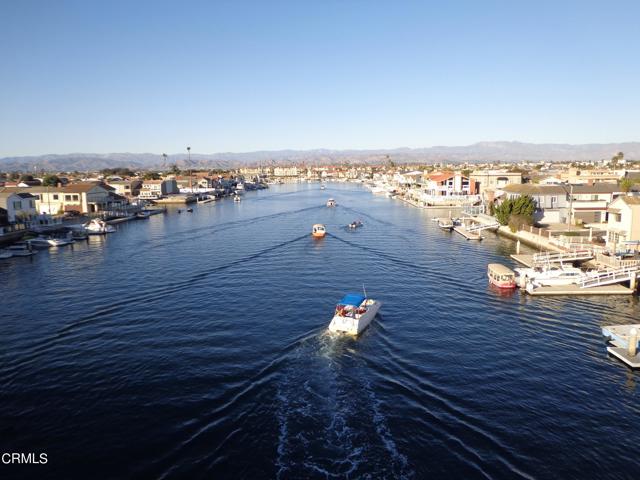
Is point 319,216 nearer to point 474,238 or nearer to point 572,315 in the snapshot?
point 474,238

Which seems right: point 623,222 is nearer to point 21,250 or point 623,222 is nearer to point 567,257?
point 567,257

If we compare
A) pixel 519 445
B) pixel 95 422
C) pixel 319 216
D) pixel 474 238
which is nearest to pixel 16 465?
pixel 95 422

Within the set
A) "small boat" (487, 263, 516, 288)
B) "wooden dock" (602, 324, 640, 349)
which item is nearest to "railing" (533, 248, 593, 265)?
"small boat" (487, 263, 516, 288)

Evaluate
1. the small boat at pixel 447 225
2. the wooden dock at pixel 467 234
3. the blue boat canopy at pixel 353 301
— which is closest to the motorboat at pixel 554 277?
the blue boat canopy at pixel 353 301

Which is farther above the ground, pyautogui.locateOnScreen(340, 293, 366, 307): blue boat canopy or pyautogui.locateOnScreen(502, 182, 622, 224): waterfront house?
pyautogui.locateOnScreen(502, 182, 622, 224): waterfront house

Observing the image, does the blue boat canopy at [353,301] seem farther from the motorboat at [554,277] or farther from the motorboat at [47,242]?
the motorboat at [47,242]

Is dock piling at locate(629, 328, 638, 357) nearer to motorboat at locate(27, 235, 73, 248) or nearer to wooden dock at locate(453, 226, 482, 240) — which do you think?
wooden dock at locate(453, 226, 482, 240)

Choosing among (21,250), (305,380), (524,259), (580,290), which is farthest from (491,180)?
(305,380)
